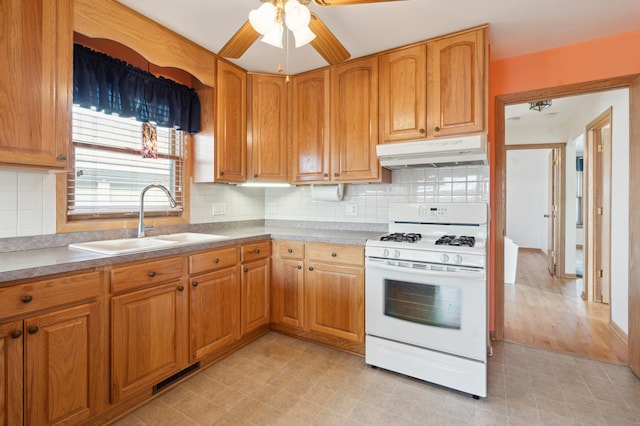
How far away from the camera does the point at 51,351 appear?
1.37 m

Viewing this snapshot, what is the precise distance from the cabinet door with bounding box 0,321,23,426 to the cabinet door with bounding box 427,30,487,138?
2.57 meters

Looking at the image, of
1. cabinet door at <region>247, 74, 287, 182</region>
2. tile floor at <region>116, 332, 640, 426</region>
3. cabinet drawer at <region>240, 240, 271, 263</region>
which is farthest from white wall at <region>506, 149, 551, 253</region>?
cabinet drawer at <region>240, 240, 271, 263</region>

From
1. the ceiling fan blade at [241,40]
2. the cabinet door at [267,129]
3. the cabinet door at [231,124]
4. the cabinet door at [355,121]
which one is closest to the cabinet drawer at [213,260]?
the cabinet door at [231,124]

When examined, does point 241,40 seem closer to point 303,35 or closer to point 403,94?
point 303,35

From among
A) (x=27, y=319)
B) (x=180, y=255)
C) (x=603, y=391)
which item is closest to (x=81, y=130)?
(x=180, y=255)

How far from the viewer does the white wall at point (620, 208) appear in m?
2.58

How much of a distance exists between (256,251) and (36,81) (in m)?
1.66

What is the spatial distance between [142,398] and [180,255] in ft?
2.76

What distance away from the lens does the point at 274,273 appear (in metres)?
2.69

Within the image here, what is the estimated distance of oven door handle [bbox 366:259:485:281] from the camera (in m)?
1.83

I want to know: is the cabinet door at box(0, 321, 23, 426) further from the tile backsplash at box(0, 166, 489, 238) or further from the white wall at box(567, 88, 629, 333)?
the white wall at box(567, 88, 629, 333)

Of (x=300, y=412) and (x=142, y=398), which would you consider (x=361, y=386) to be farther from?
(x=142, y=398)

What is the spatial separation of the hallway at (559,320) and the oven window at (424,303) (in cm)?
119

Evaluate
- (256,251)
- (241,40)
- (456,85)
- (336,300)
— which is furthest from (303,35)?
(336,300)
